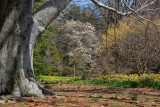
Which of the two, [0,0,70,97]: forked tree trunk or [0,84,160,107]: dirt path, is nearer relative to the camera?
[0,84,160,107]: dirt path

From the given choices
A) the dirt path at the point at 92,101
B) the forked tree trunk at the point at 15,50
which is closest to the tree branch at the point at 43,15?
the forked tree trunk at the point at 15,50

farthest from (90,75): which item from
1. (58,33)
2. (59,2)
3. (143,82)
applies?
(58,33)

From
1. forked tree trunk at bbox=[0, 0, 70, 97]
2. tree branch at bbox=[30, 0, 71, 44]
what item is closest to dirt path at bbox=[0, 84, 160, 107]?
forked tree trunk at bbox=[0, 0, 70, 97]

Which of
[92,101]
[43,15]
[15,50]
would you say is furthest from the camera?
[43,15]

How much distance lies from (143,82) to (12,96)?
228 inches

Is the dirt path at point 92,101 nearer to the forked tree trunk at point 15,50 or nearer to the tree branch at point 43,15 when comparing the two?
the forked tree trunk at point 15,50

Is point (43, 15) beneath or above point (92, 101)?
above

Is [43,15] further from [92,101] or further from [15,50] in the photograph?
[92,101]

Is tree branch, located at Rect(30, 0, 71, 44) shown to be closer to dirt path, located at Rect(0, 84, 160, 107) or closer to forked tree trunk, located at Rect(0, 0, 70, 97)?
forked tree trunk, located at Rect(0, 0, 70, 97)

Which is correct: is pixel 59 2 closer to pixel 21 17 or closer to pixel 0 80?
pixel 21 17

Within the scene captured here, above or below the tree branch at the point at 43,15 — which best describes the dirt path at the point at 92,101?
below

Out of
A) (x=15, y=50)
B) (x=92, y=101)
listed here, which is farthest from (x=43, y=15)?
(x=92, y=101)

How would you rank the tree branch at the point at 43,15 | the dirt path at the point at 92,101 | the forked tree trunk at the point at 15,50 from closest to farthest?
the dirt path at the point at 92,101
the forked tree trunk at the point at 15,50
the tree branch at the point at 43,15

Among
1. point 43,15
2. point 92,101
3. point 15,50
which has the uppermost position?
point 43,15
